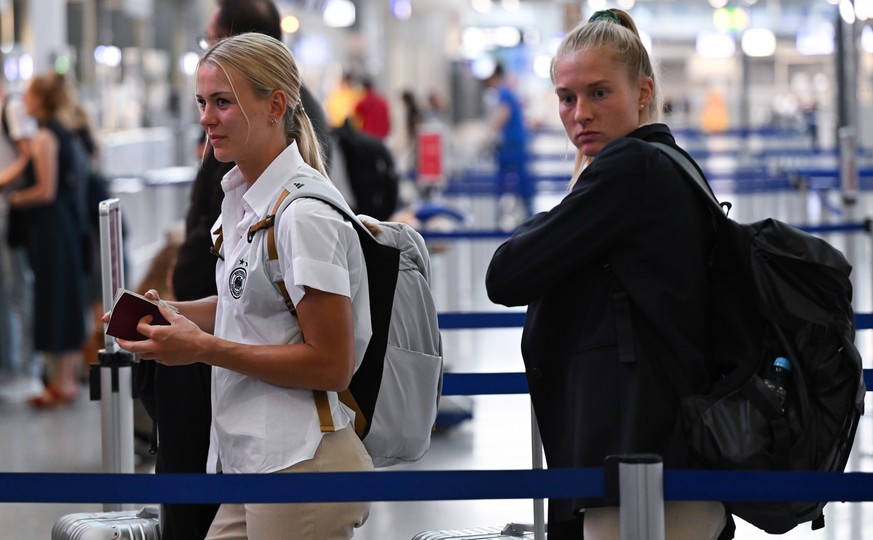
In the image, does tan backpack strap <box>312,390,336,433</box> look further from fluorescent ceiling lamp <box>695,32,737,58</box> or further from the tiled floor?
fluorescent ceiling lamp <box>695,32,737,58</box>

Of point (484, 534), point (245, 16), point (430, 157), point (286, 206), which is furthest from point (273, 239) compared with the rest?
point (430, 157)

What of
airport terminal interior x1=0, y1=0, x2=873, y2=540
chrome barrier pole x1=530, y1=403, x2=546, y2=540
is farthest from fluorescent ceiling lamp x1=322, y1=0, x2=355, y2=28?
chrome barrier pole x1=530, y1=403, x2=546, y2=540

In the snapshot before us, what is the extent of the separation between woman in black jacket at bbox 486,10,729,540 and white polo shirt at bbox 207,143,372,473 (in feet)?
0.95

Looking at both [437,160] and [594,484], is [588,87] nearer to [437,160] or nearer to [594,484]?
[594,484]

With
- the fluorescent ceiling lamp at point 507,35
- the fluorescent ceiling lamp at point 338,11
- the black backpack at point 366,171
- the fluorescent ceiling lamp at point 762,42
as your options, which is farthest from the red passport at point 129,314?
the fluorescent ceiling lamp at point 507,35

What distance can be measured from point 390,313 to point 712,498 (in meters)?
0.72

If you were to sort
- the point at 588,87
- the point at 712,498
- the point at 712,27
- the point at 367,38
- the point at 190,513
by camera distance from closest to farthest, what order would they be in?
the point at 712,498, the point at 588,87, the point at 190,513, the point at 367,38, the point at 712,27

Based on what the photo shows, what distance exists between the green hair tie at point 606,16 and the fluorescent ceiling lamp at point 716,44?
133 feet

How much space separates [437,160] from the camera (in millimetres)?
11352

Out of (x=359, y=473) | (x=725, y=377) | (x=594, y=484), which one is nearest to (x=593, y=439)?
(x=594, y=484)

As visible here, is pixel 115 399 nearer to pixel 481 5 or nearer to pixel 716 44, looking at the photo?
pixel 481 5

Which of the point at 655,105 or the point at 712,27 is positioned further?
the point at 712,27

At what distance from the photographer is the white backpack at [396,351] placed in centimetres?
265

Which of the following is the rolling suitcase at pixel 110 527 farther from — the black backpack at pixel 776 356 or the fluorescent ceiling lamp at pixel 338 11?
the fluorescent ceiling lamp at pixel 338 11
